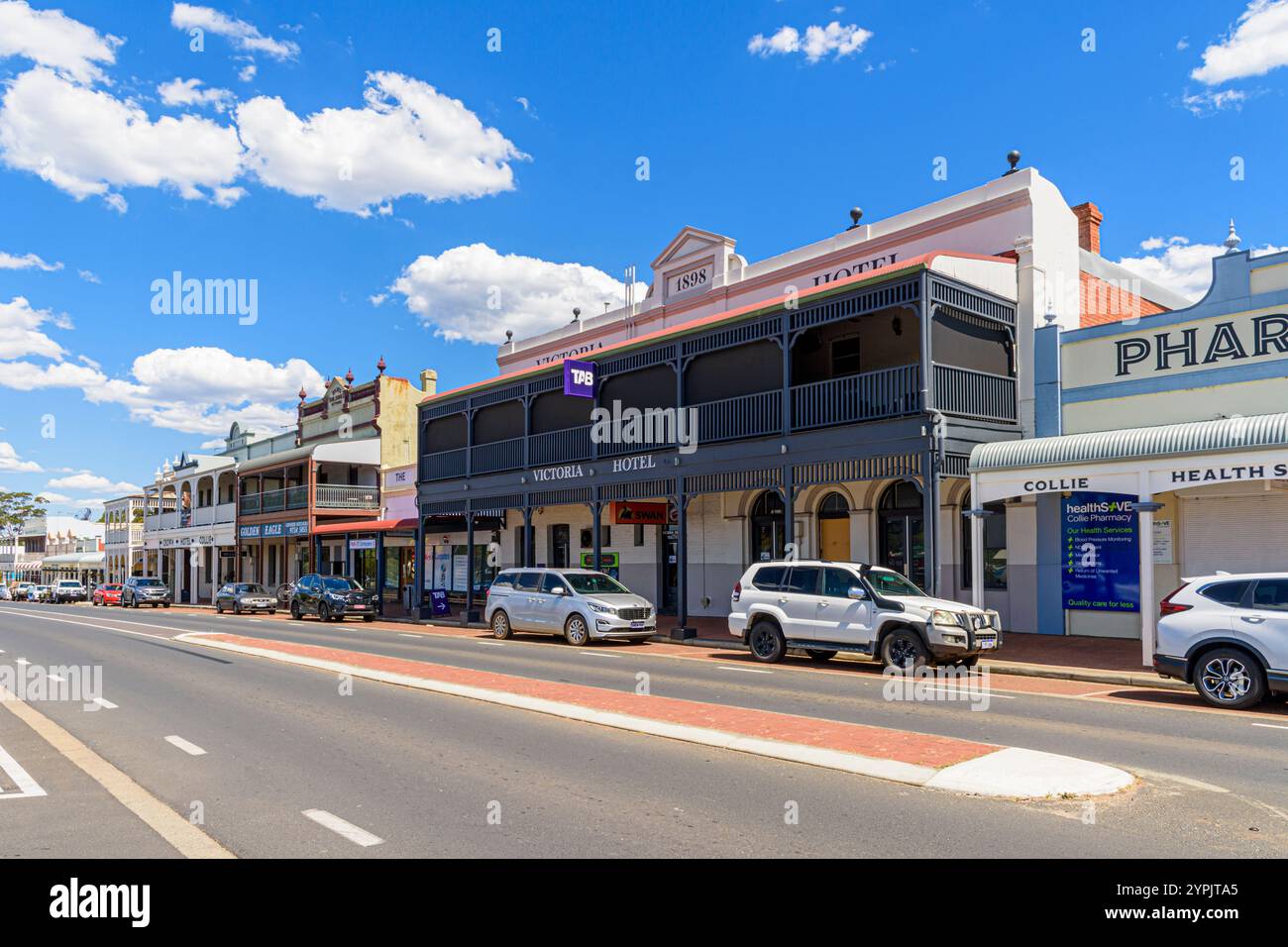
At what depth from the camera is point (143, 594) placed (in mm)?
51031

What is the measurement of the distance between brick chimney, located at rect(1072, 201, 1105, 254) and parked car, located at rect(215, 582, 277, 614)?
1292 inches

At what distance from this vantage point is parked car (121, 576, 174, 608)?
5106 centimetres

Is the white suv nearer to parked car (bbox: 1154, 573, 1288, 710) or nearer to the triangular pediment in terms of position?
parked car (bbox: 1154, 573, 1288, 710)

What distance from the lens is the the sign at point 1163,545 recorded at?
58.3 feet

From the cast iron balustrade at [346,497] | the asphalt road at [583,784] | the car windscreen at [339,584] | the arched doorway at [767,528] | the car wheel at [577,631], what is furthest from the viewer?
the cast iron balustrade at [346,497]

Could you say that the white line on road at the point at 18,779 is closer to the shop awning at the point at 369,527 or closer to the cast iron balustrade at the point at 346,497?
the shop awning at the point at 369,527

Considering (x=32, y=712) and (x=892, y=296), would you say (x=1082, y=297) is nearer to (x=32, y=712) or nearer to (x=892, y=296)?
(x=892, y=296)

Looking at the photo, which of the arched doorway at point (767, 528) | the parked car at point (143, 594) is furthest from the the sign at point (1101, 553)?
the parked car at point (143, 594)

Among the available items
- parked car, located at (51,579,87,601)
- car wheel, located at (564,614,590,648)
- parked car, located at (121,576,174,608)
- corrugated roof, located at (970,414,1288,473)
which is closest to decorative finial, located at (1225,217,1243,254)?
corrugated roof, located at (970,414,1288,473)

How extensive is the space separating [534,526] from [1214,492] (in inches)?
840

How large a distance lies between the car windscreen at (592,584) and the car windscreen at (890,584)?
695cm

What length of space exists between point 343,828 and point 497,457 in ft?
76.6

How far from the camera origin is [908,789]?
7.38 m

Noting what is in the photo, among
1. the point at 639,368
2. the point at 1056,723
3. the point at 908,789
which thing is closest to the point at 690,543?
the point at 639,368
